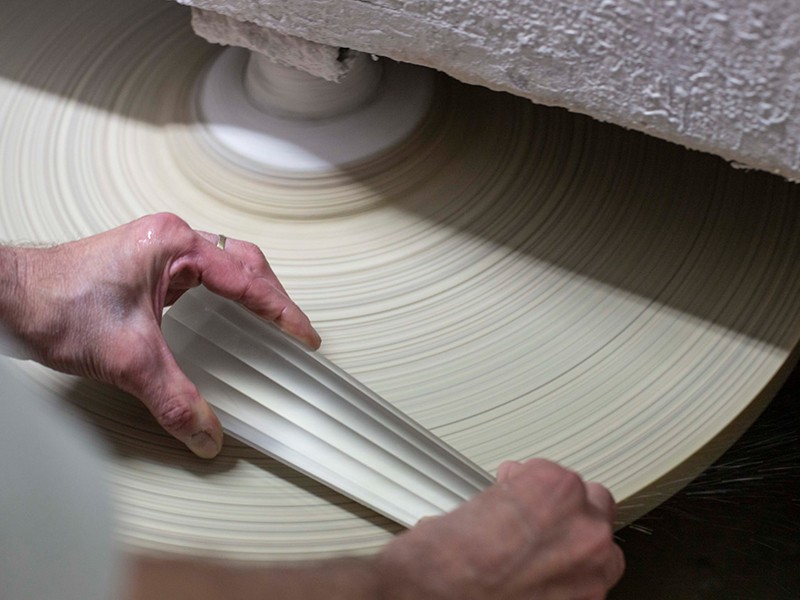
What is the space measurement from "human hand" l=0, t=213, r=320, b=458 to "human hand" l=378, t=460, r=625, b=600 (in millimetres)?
294

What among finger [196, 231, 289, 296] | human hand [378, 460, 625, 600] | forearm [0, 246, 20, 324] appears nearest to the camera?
human hand [378, 460, 625, 600]

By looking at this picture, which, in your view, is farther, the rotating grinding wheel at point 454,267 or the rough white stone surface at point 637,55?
the rotating grinding wheel at point 454,267

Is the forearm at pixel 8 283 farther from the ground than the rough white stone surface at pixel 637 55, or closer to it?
closer to it

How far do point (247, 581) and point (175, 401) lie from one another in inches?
15.3

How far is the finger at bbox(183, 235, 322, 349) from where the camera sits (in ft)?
2.96

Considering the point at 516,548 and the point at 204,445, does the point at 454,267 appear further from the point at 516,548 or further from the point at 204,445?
the point at 516,548

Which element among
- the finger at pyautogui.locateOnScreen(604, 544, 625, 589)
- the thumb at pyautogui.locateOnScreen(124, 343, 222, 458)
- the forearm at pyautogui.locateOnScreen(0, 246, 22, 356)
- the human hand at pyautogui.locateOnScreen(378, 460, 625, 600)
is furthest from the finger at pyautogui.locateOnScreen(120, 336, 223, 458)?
the finger at pyautogui.locateOnScreen(604, 544, 625, 589)

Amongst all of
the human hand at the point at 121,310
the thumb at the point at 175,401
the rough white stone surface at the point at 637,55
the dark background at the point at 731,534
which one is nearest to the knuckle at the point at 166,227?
the human hand at the point at 121,310

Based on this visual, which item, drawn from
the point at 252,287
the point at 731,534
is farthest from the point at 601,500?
the point at 731,534

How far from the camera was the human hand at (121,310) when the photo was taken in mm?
829

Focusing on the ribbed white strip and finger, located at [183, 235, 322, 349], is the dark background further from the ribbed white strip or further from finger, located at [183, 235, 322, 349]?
finger, located at [183, 235, 322, 349]

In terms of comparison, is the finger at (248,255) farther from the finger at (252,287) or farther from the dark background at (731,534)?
the dark background at (731,534)

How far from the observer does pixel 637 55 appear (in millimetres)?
785

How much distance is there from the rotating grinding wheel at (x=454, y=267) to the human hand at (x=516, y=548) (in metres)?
0.17
